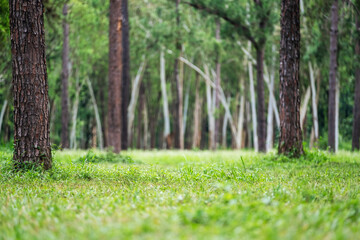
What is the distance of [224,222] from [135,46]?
29.1m

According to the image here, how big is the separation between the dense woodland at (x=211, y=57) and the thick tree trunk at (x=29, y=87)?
16cm

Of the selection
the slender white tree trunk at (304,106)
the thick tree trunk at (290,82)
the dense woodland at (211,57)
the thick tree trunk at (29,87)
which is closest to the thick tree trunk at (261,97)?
the dense woodland at (211,57)

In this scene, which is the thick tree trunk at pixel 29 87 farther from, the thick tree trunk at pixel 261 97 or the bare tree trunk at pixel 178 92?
the bare tree trunk at pixel 178 92

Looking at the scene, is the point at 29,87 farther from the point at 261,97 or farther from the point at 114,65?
the point at 261,97

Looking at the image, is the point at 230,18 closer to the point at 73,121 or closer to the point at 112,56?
the point at 112,56

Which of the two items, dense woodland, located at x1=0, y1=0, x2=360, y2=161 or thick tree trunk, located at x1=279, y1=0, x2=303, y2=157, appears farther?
dense woodland, located at x1=0, y1=0, x2=360, y2=161

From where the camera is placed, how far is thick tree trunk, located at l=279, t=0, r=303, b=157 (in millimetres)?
12328

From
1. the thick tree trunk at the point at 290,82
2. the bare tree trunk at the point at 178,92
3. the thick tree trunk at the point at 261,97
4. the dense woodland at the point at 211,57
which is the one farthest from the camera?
the bare tree trunk at the point at 178,92

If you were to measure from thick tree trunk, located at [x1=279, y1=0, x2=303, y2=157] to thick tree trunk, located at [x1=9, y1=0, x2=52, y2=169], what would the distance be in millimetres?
7048

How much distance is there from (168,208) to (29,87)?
15.5 ft

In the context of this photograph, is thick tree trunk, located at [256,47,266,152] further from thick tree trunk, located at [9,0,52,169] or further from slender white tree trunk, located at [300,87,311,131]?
thick tree trunk, located at [9,0,52,169]

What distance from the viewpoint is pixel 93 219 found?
3.94m

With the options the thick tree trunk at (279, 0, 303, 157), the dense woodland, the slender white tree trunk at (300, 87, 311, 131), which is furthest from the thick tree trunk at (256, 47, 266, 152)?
the slender white tree trunk at (300, 87, 311, 131)

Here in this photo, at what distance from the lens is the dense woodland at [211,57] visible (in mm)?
16625
